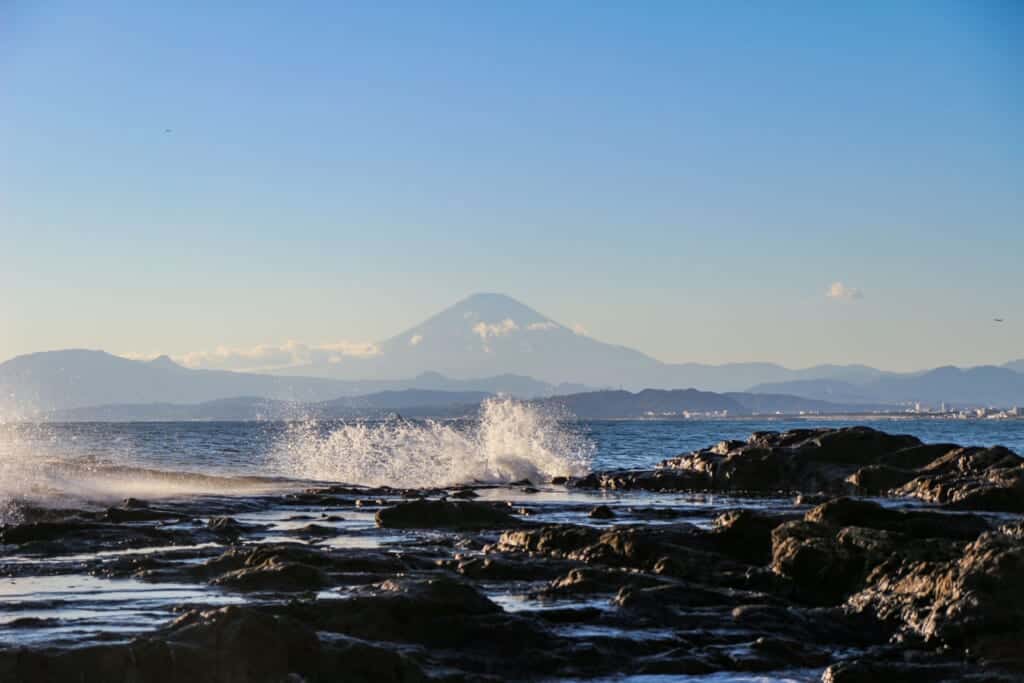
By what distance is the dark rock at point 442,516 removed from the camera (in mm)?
25672

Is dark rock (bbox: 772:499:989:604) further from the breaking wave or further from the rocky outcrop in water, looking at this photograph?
the breaking wave

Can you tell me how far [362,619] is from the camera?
44.1 ft

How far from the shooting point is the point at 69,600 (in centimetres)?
1516

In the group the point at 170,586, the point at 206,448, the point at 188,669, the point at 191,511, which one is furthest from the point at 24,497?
the point at 206,448

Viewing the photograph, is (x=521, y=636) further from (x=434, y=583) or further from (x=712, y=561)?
(x=712, y=561)

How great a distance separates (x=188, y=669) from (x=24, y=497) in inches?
751

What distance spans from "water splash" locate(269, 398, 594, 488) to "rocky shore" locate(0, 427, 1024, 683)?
25.3 metres

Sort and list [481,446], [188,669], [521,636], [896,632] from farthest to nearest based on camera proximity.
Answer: [481,446] → [896,632] → [521,636] → [188,669]

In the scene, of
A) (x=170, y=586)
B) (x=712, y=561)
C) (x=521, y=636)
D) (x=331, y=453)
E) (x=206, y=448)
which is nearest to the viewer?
(x=521, y=636)

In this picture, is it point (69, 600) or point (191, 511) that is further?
point (191, 511)

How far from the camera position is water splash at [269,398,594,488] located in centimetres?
5209

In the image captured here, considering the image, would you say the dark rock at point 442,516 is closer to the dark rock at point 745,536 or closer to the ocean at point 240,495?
the ocean at point 240,495

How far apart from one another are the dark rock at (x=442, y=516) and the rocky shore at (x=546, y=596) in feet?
0.18

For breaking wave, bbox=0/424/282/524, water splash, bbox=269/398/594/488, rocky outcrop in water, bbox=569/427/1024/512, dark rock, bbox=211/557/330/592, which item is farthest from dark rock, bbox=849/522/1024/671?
water splash, bbox=269/398/594/488
